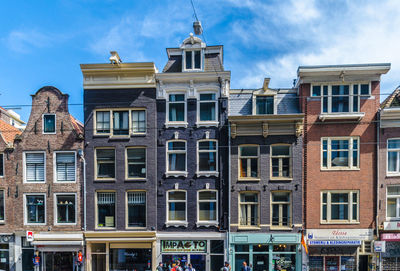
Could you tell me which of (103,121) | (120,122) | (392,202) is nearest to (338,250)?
(392,202)

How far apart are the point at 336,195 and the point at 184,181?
9823 mm

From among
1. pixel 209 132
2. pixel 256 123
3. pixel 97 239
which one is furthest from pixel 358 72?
pixel 97 239

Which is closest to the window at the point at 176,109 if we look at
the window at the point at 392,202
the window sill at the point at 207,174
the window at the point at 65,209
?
the window sill at the point at 207,174

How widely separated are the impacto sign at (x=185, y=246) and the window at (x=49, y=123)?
34.5 feet

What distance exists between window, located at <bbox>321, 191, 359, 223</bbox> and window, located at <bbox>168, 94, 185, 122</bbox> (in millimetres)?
10546

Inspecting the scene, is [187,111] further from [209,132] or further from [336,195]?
[336,195]

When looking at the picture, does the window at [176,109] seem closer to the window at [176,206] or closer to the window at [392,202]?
the window at [176,206]

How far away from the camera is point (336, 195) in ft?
56.6

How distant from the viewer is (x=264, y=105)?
59.3ft

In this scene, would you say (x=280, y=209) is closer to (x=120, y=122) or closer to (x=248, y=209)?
(x=248, y=209)

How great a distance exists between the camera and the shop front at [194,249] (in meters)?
17.2

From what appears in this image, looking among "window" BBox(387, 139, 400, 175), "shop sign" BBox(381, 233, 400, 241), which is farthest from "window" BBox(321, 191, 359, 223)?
"window" BBox(387, 139, 400, 175)

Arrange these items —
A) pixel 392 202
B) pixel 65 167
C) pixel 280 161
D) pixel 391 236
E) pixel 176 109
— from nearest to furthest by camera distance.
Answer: pixel 391 236
pixel 392 202
pixel 280 161
pixel 65 167
pixel 176 109

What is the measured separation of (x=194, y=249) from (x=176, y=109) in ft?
30.3
